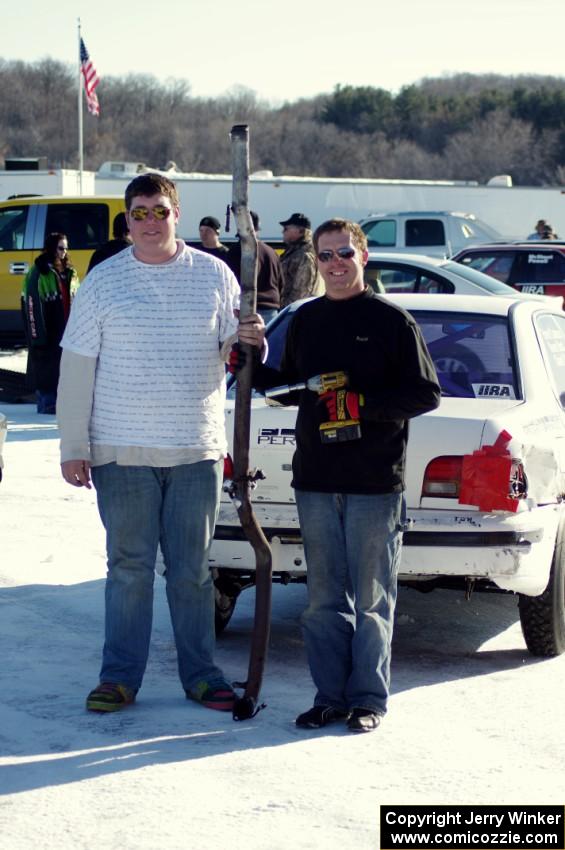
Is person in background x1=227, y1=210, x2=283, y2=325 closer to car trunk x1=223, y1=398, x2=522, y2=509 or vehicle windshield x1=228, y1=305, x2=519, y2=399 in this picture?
vehicle windshield x1=228, y1=305, x2=519, y2=399

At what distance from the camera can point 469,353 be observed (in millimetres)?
6562

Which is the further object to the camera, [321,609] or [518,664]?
[518,664]

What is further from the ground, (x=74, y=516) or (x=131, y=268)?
(x=131, y=268)

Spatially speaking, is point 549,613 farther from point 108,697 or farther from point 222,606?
point 108,697

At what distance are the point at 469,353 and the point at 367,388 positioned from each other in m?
1.65

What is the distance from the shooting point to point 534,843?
4055mm

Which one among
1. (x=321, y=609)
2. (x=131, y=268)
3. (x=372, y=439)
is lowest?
(x=321, y=609)

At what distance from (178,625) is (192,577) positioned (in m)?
0.21

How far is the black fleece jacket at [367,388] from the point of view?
4977 millimetres

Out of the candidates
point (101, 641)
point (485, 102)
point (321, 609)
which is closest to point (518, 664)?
point (321, 609)

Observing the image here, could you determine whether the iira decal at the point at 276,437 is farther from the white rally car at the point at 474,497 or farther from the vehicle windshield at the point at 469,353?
the vehicle windshield at the point at 469,353

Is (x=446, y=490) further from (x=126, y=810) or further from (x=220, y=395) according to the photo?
(x=126, y=810)

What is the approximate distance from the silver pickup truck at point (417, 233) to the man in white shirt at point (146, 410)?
1946 centimetres

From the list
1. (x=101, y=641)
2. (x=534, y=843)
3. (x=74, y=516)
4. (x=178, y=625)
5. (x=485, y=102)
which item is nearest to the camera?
(x=534, y=843)
